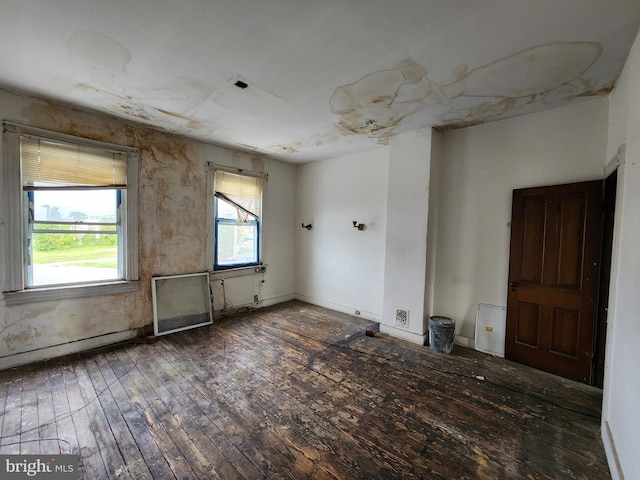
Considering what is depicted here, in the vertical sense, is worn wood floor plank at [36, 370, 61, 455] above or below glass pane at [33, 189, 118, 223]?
below

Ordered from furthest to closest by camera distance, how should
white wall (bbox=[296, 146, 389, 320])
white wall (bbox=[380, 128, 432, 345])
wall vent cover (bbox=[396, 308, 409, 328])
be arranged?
white wall (bbox=[296, 146, 389, 320]), wall vent cover (bbox=[396, 308, 409, 328]), white wall (bbox=[380, 128, 432, 345])

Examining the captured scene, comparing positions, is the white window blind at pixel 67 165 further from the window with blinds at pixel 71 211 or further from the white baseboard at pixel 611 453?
the white baseboard at pixel 611 453

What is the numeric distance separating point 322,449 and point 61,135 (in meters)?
3.92

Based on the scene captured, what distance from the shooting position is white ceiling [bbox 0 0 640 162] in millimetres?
1542

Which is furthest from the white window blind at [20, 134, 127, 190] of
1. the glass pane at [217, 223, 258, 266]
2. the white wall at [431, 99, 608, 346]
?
the white wall at [431, 99, 608, 346]

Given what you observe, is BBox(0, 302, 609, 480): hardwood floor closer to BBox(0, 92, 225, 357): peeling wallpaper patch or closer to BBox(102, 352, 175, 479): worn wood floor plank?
BBox(102, 352, 175, 479): worn wood floor plank

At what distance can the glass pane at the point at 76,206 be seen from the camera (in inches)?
111

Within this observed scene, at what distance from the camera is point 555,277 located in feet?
8.75

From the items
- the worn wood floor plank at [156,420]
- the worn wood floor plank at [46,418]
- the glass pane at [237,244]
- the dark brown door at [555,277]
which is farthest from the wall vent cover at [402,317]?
the worn wood floor plank at [46,418]

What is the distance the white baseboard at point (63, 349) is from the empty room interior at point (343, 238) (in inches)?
0.6

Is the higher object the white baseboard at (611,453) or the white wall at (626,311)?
the white wall at (626,311)

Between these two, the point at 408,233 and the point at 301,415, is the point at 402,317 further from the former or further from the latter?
the point at 301,415

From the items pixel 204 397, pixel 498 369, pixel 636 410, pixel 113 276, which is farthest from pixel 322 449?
pixel 113 276

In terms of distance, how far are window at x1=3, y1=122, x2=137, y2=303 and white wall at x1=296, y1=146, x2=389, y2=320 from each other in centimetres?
281
